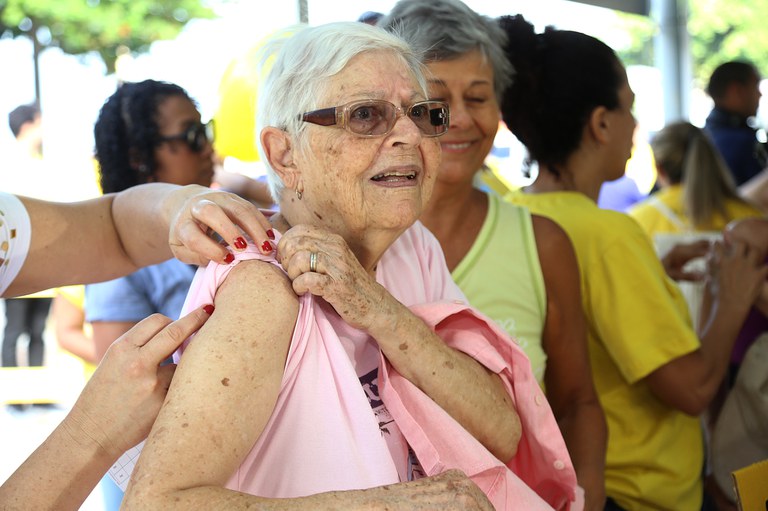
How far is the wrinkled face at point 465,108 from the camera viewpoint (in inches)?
96.7

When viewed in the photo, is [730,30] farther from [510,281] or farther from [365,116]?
[365,116]

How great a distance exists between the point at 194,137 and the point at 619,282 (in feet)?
5.82

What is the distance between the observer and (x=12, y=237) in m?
1.86

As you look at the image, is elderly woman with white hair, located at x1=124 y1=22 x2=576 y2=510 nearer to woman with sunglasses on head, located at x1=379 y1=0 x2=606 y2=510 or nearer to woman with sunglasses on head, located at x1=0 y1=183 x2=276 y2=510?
woman with sunglasses on head, located at x1=0 y1=183 x2=276 y2=510

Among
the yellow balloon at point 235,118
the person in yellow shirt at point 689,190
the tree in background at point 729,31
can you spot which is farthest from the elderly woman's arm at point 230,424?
the tree in background at point 729,31

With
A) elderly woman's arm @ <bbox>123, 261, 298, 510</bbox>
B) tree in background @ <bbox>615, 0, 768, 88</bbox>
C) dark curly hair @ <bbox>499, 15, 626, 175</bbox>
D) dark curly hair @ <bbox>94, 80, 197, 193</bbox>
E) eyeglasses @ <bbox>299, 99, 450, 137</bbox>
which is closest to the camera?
elderly woman's arm @ <bbox>123, 261, 298, 510</bbox>

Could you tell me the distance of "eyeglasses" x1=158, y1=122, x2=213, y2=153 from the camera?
11.1ft

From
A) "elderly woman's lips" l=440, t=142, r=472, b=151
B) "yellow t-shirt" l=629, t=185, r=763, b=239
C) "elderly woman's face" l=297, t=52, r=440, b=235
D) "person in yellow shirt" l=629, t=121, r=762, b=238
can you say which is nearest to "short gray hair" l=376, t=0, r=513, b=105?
"elderly woman's lips" l=440, t=142, r=472, b=151

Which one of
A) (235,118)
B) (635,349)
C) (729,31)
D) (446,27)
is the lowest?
(635,349)

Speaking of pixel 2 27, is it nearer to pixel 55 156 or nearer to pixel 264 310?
pixel 55 156

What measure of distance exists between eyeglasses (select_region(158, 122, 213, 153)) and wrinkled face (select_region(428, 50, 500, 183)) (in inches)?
50.7

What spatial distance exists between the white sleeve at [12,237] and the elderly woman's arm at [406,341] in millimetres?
668

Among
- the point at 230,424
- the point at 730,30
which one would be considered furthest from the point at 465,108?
the point at 730,30

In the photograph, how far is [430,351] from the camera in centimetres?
170
